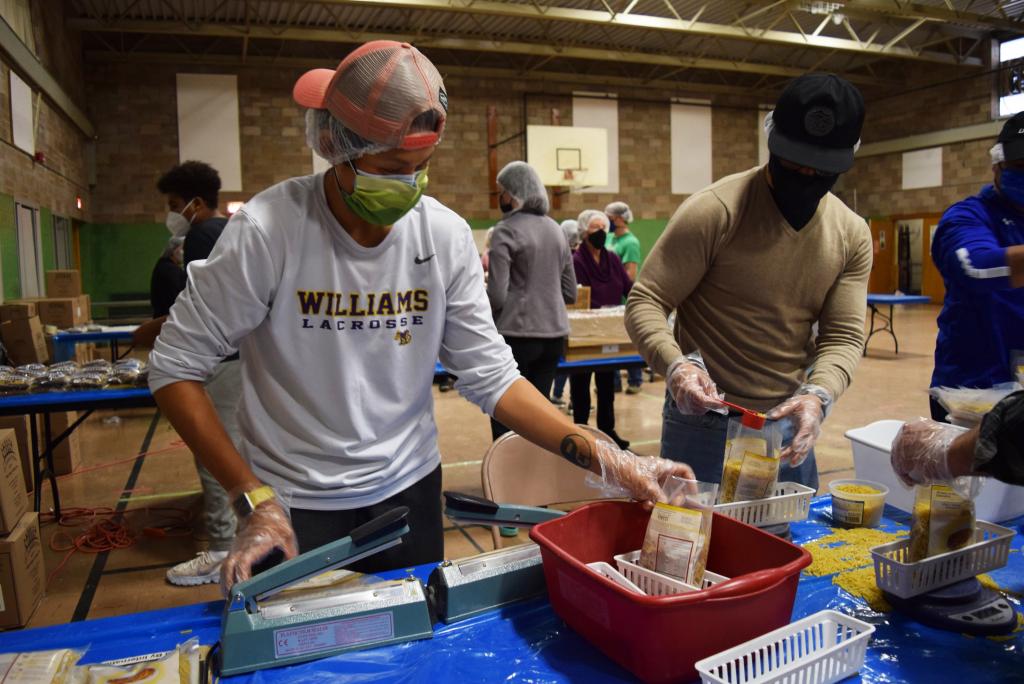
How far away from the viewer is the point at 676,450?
6.38 feet

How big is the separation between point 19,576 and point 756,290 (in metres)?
2.66

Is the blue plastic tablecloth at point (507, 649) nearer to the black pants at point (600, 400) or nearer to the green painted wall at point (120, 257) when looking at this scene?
the black pants at point (600, 400)

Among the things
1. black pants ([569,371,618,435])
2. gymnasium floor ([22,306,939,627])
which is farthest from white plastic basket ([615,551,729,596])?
black pants ([569,371,618,435])

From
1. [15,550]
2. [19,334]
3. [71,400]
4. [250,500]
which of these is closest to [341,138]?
[250,500]

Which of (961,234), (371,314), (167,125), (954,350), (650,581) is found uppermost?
(167,125)

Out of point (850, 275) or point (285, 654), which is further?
point (850, 275)

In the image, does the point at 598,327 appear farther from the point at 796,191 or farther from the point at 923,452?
the point at 923,452

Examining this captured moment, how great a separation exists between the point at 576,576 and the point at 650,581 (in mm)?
138

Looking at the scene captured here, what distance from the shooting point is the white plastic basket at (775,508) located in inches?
56.6

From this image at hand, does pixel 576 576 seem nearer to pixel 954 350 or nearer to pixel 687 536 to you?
pixel 687 536

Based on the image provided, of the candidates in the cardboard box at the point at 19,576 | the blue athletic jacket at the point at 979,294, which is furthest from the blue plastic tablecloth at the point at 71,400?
the blue athletic jacket at the point at 979,294

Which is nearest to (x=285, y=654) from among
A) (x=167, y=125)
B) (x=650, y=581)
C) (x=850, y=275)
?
(x=650, y=581)

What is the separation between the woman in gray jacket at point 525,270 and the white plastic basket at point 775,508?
84.0 inches

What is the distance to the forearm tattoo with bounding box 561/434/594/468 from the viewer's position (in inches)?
52.8
